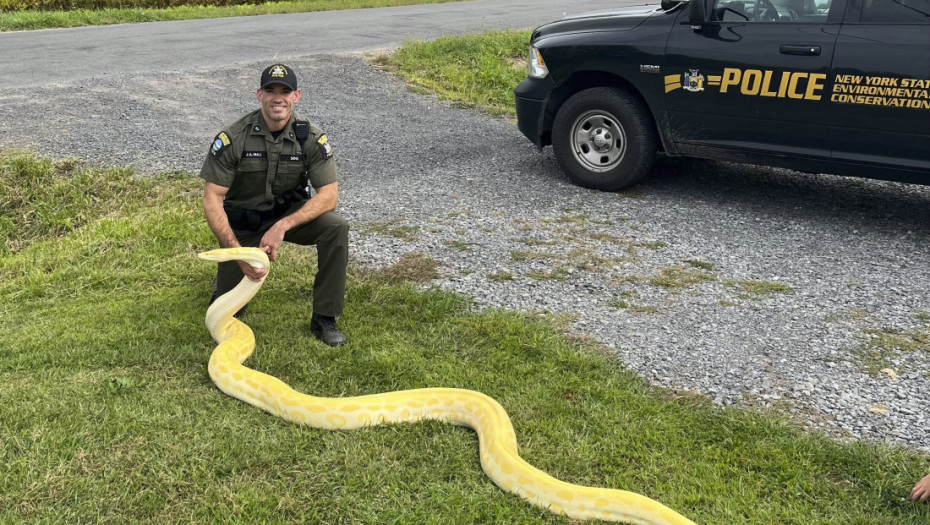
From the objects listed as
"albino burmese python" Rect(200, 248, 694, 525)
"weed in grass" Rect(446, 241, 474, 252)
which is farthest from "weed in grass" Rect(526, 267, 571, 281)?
"albino burmese python" Rect(200, 248, 694, 525)

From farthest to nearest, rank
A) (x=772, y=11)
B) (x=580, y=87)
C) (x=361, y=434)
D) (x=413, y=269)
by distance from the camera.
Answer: (x=580, y=87) < (x=772, y=11) < (x=413, y=269) < (x=361, y=434)

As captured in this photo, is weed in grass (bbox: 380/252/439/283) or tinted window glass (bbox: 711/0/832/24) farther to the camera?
tinted window glass (bbox: 711/0/832/24)

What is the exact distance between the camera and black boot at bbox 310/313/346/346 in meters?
4.59

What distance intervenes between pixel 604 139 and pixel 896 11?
8.19ft

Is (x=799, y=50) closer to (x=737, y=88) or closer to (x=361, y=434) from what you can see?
(x=737, y=88)

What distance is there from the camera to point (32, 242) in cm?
648

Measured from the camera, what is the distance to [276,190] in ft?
16.2

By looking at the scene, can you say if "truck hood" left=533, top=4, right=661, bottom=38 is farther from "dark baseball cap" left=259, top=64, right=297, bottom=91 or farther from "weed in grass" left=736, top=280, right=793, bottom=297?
"dark baseball cap" left=259, top=64, right=297, bottom=91

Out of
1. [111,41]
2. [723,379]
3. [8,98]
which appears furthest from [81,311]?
[111,41]

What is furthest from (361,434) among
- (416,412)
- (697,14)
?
(697,14)

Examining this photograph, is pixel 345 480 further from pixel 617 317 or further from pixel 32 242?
pixel 32 242

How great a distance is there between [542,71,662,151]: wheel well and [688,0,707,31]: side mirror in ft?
2.43

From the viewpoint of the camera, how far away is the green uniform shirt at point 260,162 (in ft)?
15.3

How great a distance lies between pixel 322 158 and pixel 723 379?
2.65 metres
